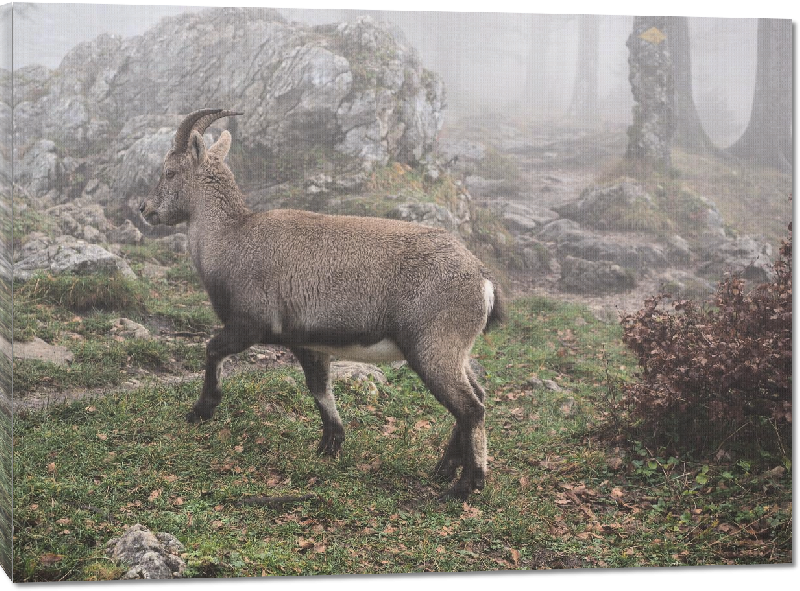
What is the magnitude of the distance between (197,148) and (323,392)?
7.67 feet

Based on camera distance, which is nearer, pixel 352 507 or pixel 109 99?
pixel 352 507

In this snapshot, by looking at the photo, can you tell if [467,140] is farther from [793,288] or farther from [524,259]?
[793,288]

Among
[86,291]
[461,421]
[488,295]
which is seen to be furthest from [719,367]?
[86,291]

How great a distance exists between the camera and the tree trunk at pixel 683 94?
8.66 meters

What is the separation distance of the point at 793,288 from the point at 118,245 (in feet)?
19.6

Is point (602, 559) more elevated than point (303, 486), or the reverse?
point (303, 486)

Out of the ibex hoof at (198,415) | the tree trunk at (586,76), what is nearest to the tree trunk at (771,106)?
the tree trunk at (586,76)

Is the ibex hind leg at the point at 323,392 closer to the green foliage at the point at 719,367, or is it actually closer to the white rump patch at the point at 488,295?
the white rump patch at the point at 488,295

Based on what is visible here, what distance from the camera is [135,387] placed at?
7.33 meters

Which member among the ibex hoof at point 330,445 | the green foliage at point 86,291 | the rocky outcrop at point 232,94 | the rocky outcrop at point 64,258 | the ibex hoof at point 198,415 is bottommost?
the ibex hoof at point 330,445

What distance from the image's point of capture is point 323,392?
7730 mm

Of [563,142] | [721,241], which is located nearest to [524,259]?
[563,142]

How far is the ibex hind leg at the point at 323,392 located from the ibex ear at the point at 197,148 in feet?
5.96

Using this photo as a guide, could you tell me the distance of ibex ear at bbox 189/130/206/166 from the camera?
7582 mm
